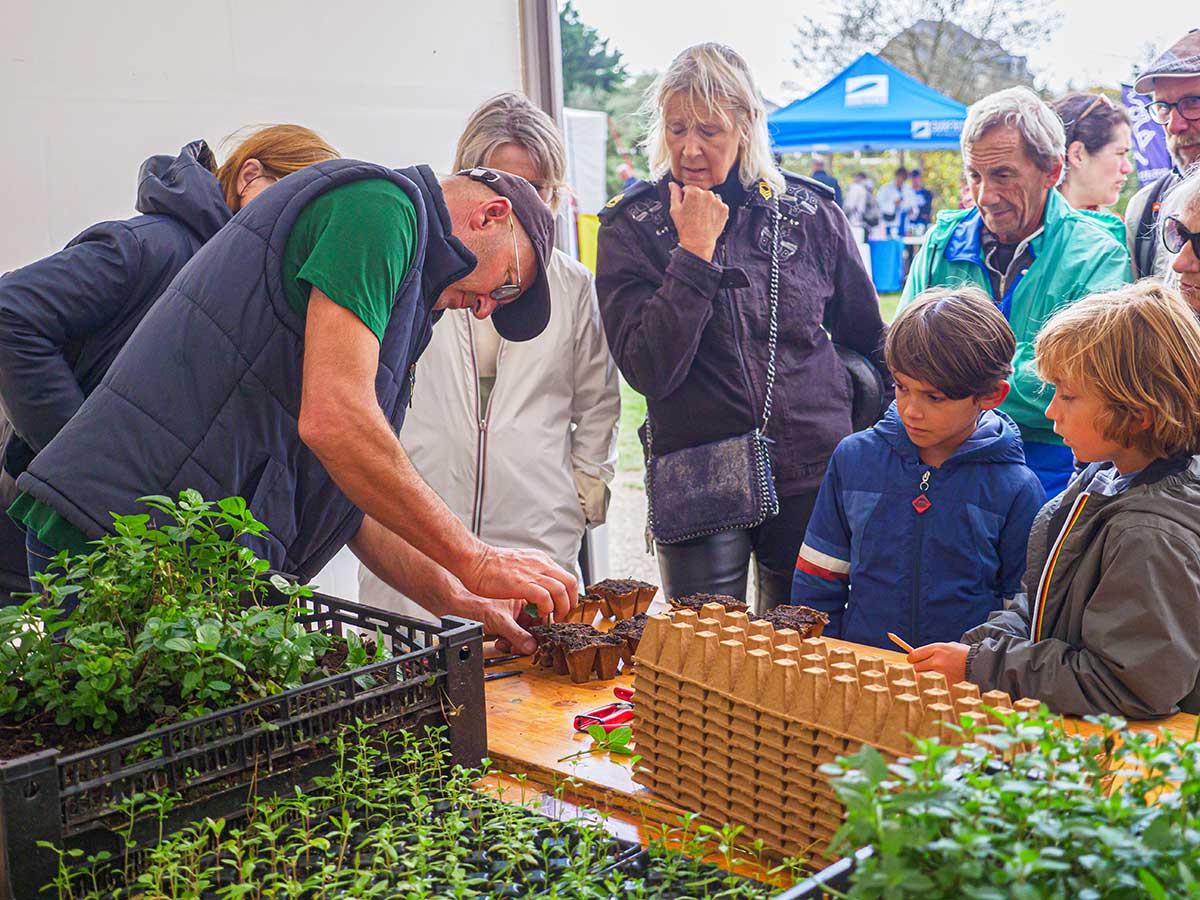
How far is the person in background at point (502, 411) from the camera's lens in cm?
287

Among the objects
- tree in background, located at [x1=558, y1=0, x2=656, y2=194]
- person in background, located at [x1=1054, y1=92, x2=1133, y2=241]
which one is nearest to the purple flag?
person in background, located at [x1=1054, y1=92, x2=1133, y2=241]

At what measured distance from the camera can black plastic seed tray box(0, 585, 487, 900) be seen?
108 cm

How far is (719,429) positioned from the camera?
2838 millimetres

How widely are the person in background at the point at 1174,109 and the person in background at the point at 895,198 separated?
28.1 feet

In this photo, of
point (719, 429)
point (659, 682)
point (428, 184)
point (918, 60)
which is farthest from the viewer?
point (918, 60)

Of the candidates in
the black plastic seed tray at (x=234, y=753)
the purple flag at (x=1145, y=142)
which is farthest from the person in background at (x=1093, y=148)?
the black plastic seed tray at (x=234, y=753)

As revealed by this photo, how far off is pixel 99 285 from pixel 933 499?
5.55 feet

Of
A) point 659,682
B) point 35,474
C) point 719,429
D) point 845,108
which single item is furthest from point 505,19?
point 845,108

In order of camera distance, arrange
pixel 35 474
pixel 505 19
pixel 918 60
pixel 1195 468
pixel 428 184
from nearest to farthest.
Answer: pixel 35 474 → pixel 1195 468 → pixel 428 184 → pixel 505 19 → pixel 918 60

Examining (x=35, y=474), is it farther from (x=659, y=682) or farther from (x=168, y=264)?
(x=659, y=682)

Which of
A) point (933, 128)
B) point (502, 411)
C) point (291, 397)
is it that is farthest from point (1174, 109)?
point (933, 128)

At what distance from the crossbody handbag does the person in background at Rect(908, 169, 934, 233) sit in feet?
28.6

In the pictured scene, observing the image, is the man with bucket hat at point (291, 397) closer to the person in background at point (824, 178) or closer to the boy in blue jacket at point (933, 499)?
the boy in blue jacket at point (933, 499)

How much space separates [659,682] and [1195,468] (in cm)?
96
